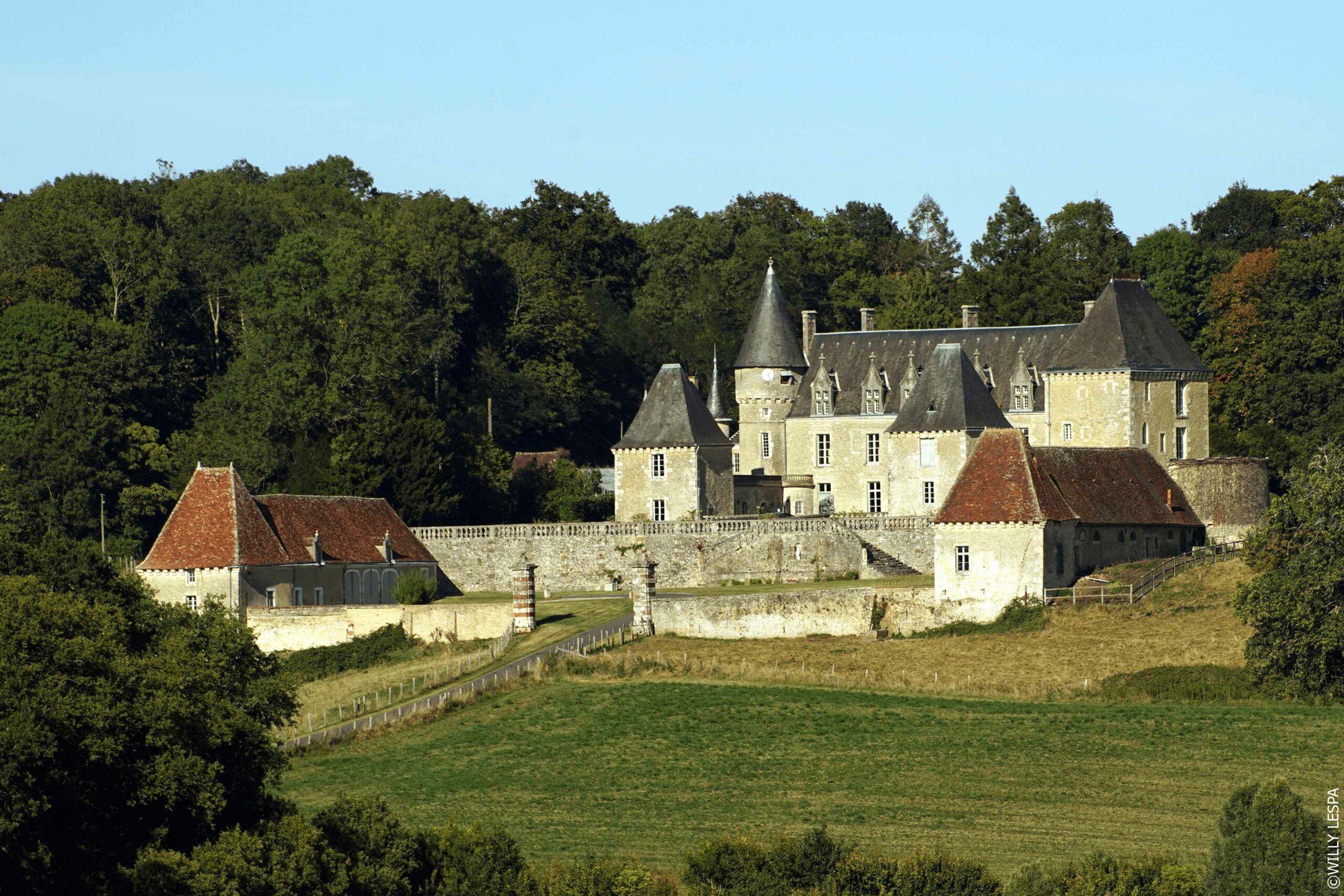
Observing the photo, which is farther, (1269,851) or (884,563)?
(884,563)

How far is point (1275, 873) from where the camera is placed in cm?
2550

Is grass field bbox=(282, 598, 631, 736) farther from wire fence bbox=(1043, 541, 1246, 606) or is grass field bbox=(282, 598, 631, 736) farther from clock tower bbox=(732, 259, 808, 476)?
clock tower bbox=(732, 259, 808, 476)

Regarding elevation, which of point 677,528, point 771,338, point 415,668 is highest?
point 771,338

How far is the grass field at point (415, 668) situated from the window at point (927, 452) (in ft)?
42.7

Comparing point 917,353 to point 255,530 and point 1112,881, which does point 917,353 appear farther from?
point 1112,881

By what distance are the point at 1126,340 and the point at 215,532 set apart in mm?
24924

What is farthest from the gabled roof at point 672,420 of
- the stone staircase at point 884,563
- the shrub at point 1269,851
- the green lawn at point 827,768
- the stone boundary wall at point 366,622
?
the shrub at point 1269,851

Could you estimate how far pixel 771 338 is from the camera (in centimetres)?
7000

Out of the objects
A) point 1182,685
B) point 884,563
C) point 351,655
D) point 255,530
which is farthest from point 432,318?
point 1182,685

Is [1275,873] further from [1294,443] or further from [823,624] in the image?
[1294,443]

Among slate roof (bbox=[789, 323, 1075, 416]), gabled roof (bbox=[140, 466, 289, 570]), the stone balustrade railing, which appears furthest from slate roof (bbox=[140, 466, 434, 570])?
slate roof (bbox=[789, 323, 1075, 416])

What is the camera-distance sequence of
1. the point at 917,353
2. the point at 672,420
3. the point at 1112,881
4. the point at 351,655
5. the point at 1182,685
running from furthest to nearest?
1. the point at 917,353
2. the point at 672,420
3. the point at 351,655
4. the point at 1182,685
5. the point at 1112,881

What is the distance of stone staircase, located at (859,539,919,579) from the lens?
187 feet

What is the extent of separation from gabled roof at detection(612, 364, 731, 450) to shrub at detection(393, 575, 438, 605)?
10838 mm
